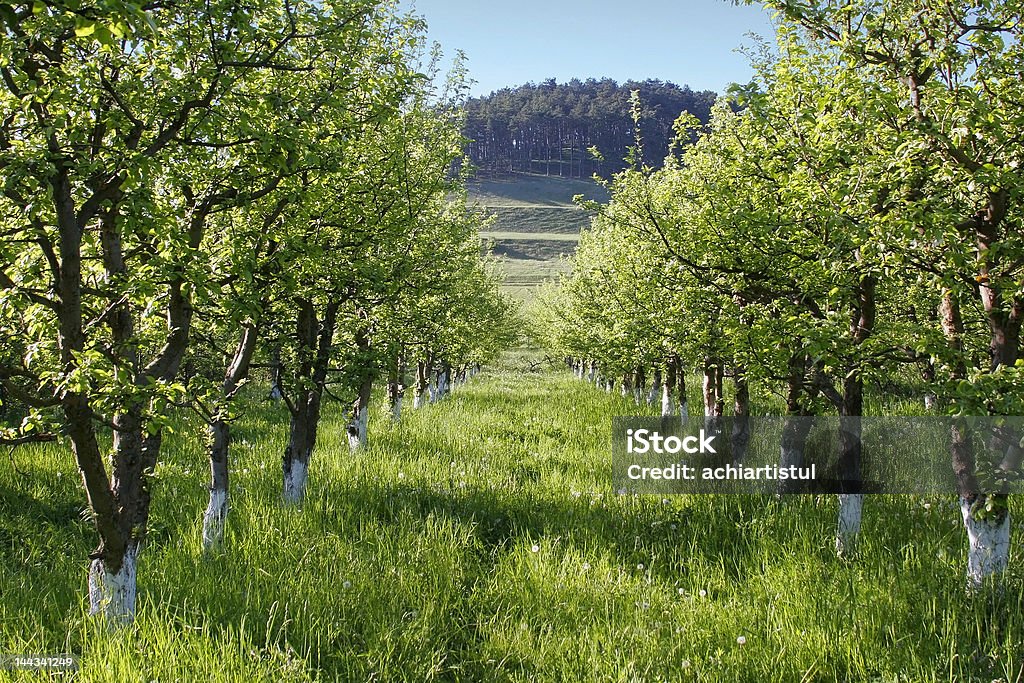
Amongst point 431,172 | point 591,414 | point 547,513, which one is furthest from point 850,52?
point 591,414

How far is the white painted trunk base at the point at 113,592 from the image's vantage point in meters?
5.59

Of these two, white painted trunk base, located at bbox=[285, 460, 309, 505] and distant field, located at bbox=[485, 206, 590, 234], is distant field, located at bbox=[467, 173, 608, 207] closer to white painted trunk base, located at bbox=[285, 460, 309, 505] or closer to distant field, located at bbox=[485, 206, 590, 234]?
distant field, located at bbox=[485, 206, 590, 234]

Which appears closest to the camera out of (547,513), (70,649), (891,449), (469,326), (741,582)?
(70,649)

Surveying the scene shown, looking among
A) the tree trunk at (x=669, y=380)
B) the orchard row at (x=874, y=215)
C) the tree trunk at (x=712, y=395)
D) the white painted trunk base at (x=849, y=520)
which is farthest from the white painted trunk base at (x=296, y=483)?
the tree trunk at (x=669, y=380)

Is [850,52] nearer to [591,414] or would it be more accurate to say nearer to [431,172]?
[431,172]

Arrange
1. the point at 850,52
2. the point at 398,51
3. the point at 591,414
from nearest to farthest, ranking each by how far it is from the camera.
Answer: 1. the point at 850,52
2. the point at 398,51
3. the point at 591,414

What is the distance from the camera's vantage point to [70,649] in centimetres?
555

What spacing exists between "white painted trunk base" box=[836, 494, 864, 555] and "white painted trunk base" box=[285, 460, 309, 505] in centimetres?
822

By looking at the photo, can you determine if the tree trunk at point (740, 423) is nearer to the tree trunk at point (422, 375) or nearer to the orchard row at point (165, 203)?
the orchard row at point (165, 203)

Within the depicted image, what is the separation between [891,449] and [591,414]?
31.5 ft

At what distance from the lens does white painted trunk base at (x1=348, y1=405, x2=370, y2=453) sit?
1385cm

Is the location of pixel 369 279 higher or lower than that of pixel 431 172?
lower

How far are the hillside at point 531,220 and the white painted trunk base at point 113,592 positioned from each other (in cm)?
9119

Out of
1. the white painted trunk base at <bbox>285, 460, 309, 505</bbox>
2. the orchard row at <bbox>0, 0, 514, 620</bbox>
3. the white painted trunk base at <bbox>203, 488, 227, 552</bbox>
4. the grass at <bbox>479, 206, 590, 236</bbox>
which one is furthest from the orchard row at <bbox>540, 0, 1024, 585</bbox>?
A: the grass at <bbox>479, 206, 590, 236</bbox>
